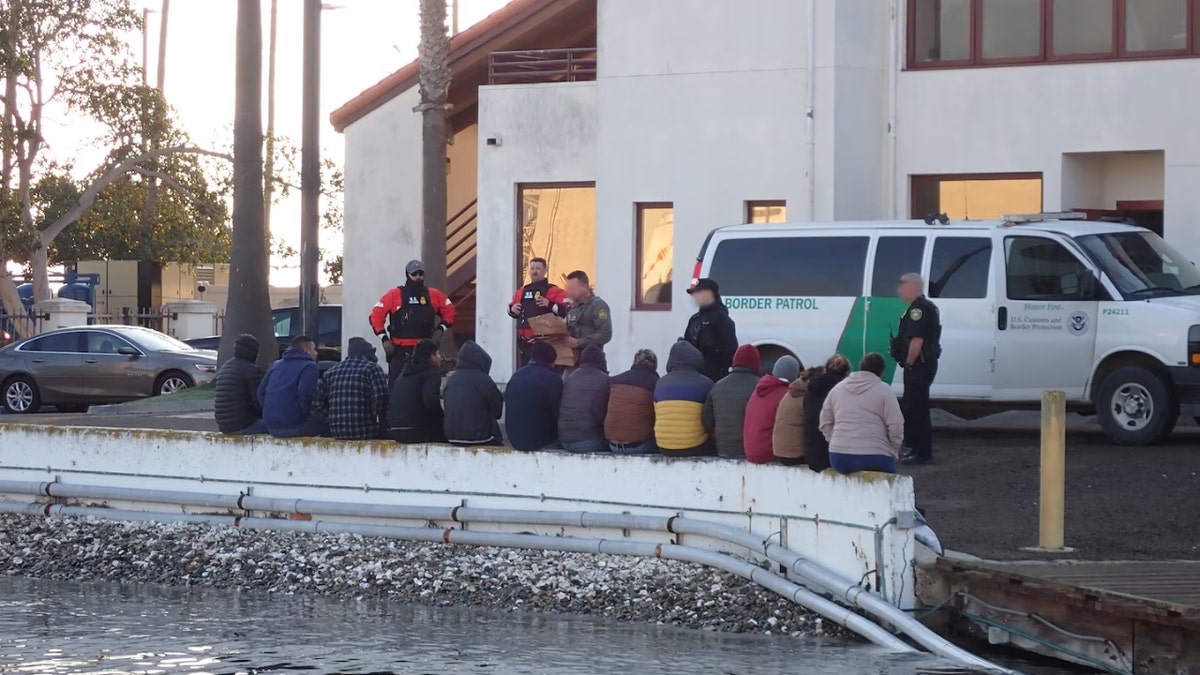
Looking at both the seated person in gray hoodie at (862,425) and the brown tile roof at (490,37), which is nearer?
the seated person in gray hoodie at (862,425)

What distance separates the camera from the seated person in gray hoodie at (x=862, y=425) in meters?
11.9

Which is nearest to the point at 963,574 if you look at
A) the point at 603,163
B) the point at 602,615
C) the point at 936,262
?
the point at 602,615

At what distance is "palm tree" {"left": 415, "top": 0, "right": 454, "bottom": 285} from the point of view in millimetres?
24766

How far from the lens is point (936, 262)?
17094 mm

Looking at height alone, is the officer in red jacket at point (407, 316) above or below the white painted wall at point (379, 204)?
below

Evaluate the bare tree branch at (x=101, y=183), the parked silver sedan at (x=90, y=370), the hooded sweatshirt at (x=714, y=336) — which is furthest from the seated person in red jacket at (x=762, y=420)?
the bare tree branch at (x=101, y=183)

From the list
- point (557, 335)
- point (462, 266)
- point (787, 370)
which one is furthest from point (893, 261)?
point (462, 266)

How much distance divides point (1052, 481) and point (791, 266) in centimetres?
558

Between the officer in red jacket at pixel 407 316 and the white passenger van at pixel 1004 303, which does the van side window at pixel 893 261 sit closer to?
the white passenger van at pixel 1004 303

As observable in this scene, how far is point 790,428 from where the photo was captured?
1249 cm

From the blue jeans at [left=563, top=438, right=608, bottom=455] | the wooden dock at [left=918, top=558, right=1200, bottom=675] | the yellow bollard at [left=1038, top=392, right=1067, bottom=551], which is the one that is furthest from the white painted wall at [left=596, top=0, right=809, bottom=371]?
the wooden dock at [left=918, top=558, right=1200, bottom=675]

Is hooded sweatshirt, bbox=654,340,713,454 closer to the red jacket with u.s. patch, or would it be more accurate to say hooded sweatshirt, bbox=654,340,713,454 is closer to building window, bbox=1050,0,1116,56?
the red jacket with u.s. patch

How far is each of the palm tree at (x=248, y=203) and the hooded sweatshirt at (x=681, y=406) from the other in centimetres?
1392

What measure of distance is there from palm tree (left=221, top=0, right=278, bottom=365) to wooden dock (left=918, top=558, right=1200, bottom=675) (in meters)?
16.8
